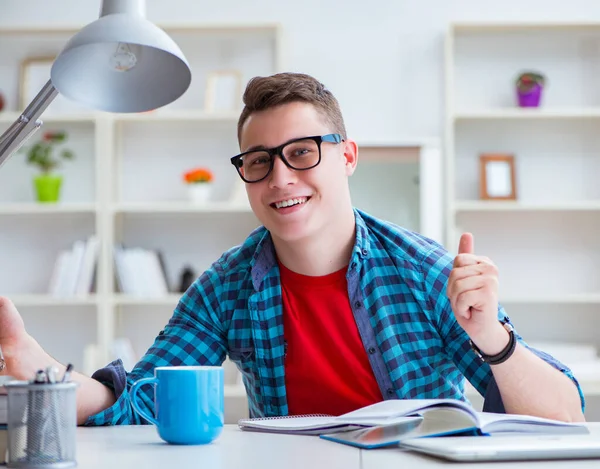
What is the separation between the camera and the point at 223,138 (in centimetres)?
389

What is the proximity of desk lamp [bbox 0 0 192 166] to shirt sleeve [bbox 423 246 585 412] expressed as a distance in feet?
2.07

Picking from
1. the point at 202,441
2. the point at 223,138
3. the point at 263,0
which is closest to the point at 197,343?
the point at 202,441

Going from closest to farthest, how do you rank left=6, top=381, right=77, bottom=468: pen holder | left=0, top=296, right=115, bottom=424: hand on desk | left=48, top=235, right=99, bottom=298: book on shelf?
left=6, top=381, right=77, bottom=468: pen holder, left=0, top=296, right=115, bottom=424: hand on desk, left=48, top=235, right=99, bottom=298: book on shelf

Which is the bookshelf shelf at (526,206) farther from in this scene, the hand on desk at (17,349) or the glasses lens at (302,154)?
the hand on desk at (17,349)

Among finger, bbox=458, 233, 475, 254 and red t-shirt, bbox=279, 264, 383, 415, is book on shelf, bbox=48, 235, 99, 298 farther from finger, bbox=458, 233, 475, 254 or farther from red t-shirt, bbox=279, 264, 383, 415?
finger, bbox=458, 233, 475, 254

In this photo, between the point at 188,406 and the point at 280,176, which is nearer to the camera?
the point at 188,406

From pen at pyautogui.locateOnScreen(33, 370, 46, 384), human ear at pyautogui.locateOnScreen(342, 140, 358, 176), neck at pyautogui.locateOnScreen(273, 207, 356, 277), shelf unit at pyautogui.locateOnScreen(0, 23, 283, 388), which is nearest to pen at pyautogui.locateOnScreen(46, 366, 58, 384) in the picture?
pen at pyautogui.locateOnScreen(33, 370, 46, 384)

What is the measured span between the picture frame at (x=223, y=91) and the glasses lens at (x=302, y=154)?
2.10 m

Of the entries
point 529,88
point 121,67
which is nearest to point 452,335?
point 121,67

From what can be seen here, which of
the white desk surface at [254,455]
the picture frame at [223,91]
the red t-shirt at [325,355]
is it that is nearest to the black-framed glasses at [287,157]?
the red t-shirt at [325,355]

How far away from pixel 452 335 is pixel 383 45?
2521mm

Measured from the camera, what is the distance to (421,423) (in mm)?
1151

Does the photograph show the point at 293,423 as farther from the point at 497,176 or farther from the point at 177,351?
the point at 497,176

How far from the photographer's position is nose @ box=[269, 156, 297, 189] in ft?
5.49
